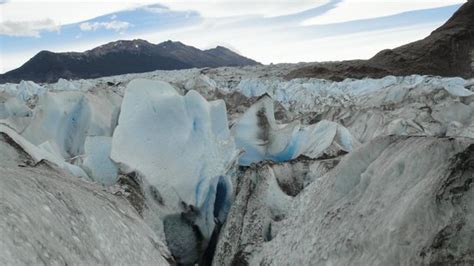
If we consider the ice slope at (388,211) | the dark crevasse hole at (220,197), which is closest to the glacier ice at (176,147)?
the dark crevasse hole at (220,197)

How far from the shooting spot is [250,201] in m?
3.24

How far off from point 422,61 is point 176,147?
99.4ft

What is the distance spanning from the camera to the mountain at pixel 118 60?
81188mm

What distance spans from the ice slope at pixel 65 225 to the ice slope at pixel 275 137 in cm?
189

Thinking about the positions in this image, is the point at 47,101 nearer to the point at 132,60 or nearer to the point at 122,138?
the point at 122,138

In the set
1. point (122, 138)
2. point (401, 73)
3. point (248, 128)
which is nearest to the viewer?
point (122, 138)

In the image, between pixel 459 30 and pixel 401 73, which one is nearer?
pixel 401 73

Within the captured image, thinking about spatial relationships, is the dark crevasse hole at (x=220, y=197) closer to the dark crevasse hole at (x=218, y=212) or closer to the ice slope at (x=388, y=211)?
the dark crevasse hole at (x=218, y=212)

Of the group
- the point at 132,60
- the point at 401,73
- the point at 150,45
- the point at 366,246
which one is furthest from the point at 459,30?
the point at 150,45

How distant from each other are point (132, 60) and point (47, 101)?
3841 inches

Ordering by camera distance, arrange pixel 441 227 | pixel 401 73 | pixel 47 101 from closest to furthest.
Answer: pixel 441 227 < pixel 47 101 < pixel 401 73

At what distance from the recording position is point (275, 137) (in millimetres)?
4719

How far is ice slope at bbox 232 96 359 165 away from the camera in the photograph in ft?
14.5

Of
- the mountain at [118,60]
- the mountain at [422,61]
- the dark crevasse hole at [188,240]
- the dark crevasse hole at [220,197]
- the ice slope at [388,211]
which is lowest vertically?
the dark crevasse hole at [188,240]
